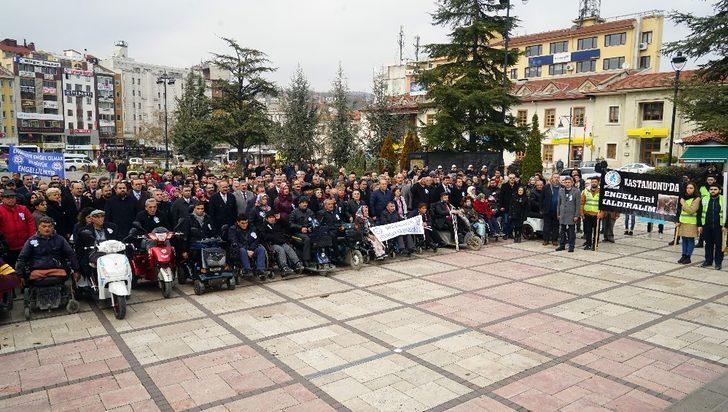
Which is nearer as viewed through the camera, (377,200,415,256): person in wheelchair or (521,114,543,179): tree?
(377,200,415,256): person in wheelchair

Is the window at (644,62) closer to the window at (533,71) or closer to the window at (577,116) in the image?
the window at (533,71)

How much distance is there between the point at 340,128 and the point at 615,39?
41.0 meters

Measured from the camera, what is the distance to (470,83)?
2608cm

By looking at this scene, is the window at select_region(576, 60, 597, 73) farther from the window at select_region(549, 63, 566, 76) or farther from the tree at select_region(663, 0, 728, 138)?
the tree at select_region(663, 0, 728, 138)

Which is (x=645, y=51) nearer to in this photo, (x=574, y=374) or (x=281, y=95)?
(x=281, y=95)

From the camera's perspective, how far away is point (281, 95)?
3222 centimetres

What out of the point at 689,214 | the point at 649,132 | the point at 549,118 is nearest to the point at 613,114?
the point at 649,132

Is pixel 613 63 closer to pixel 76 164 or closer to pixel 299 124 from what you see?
pixel 299 124

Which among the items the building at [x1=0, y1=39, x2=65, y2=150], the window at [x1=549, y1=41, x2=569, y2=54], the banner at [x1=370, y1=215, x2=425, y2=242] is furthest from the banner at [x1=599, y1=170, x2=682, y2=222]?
the building at [x1=0, y1=39, x2=65, y2=150]

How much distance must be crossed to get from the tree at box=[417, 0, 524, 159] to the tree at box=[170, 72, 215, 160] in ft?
53.5

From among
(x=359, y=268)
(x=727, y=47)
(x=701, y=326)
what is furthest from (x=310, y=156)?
(x=701, y=326)

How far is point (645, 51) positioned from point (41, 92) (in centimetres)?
8520

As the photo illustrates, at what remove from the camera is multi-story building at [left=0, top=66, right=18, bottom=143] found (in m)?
76.6

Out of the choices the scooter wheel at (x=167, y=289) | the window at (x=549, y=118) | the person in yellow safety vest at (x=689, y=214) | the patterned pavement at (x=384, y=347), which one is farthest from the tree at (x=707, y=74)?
the window at (x=549, y=118)
